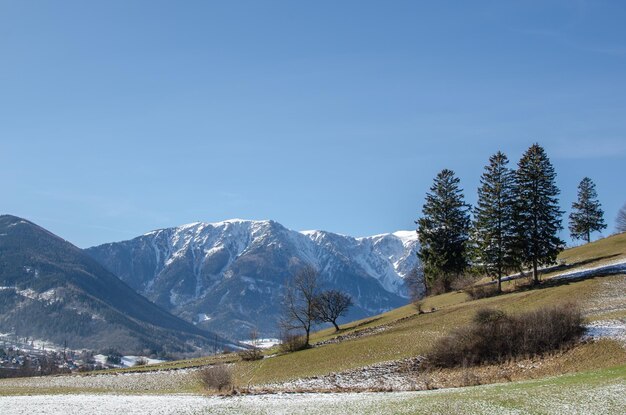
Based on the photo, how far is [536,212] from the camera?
70750 millimetres

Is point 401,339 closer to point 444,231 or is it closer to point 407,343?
point 407,343

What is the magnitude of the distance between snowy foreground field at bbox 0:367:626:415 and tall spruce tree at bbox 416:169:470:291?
51.8 m

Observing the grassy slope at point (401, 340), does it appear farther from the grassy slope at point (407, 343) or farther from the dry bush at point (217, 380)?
the dry bush at point (217, 380)

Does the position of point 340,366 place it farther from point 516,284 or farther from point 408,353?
point 516,284

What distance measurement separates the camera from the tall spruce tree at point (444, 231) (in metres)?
86.2

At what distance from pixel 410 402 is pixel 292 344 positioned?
41.4 meters

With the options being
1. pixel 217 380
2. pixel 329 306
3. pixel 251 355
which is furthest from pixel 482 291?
pixel 217 380

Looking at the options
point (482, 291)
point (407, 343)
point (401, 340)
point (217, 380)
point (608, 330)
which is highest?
point (482, 291)

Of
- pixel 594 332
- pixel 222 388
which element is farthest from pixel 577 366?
pixel 222 388

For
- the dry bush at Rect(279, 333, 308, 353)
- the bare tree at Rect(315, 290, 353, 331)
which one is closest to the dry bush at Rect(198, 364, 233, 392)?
the dry bush at Rect(279, 333, 308, 353)

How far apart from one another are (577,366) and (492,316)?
10247mm

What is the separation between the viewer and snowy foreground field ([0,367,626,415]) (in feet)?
88.4

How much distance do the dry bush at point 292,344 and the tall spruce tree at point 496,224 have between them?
2373cm

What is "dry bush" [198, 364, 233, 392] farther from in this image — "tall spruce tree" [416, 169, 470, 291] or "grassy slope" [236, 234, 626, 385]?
"tall spruce tree" [416, 169, 470, 291]
